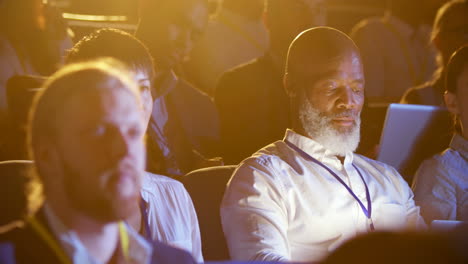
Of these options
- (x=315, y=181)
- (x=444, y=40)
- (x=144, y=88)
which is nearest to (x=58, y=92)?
(x=144, y=88)

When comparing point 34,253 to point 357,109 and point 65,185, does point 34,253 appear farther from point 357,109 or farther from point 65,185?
point 357,109

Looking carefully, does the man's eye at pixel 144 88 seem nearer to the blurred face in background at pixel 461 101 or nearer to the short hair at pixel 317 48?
the short hair at pixel 317 48

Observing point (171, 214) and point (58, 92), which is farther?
point (171, 214)

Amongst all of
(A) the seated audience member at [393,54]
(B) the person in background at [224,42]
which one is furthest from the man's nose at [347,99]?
(A) the seated audience member at [393,54]

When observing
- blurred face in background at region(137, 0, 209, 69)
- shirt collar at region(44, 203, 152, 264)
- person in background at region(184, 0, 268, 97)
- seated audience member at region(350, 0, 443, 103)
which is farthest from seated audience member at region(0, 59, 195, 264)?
seated audience member at region(350, 0, 443, 103)

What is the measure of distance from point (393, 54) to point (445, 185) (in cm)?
215

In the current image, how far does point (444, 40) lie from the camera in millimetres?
3582

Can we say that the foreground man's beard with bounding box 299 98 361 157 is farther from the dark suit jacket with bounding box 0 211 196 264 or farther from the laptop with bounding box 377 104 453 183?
the dark suit jacket with bounding box 0 211 196 264

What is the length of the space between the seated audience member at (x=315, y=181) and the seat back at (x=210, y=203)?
0.10m

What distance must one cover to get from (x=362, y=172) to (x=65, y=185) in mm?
1630

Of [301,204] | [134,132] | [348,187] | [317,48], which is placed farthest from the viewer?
[317,48]

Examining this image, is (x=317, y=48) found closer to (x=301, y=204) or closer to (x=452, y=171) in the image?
(x=301, y=204)

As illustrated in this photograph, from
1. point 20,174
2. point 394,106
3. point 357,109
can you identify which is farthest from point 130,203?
point 394,106

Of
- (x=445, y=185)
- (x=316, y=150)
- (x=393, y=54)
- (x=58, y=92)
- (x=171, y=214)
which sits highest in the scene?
(x=58, y=92)
